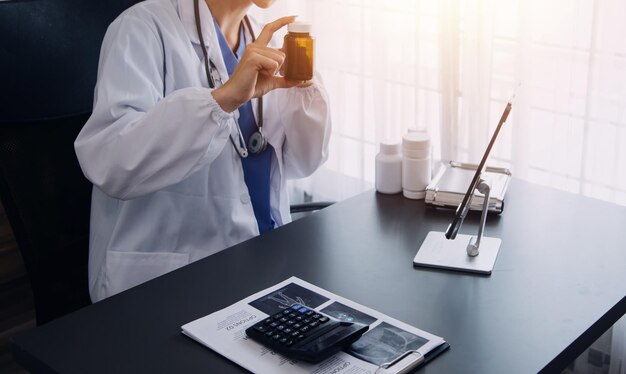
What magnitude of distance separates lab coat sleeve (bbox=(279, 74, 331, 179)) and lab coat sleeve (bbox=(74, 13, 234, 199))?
294 mm

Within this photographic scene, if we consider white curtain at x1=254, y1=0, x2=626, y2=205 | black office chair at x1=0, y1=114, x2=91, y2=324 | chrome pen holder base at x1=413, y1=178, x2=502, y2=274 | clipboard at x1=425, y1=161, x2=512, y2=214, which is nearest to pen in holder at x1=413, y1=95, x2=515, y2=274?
chrome pen holder base at x1=413, y1=178, x2=502, y2=274

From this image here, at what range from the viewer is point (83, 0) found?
177 centimetres

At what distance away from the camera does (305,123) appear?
1964 mm

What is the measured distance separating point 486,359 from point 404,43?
4.44ft

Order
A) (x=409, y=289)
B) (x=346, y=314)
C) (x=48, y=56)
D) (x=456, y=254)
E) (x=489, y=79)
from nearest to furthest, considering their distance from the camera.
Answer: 1. (x=346, y=314)
2. (x=409, y=289)
3. (x=456, y=254)
4. (x=48, y=56)
5. (x=489, y=79)

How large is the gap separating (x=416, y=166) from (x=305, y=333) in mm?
697

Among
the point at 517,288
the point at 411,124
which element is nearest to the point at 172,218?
the point at 517,288

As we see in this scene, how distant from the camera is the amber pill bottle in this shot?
1.59 m

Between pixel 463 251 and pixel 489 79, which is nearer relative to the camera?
pixel 463 251

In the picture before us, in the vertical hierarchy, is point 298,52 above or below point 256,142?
above

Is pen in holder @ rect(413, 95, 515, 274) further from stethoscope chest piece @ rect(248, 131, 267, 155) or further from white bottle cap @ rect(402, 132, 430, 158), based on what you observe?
stethoscope chest piece @ rect(248, 131, 267, 155)

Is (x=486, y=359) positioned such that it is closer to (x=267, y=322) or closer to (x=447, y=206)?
(x=267, y=322)

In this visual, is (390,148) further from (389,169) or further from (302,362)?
(302,362)

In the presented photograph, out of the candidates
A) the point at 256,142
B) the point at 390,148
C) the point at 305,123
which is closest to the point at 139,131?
the point at 256,142
